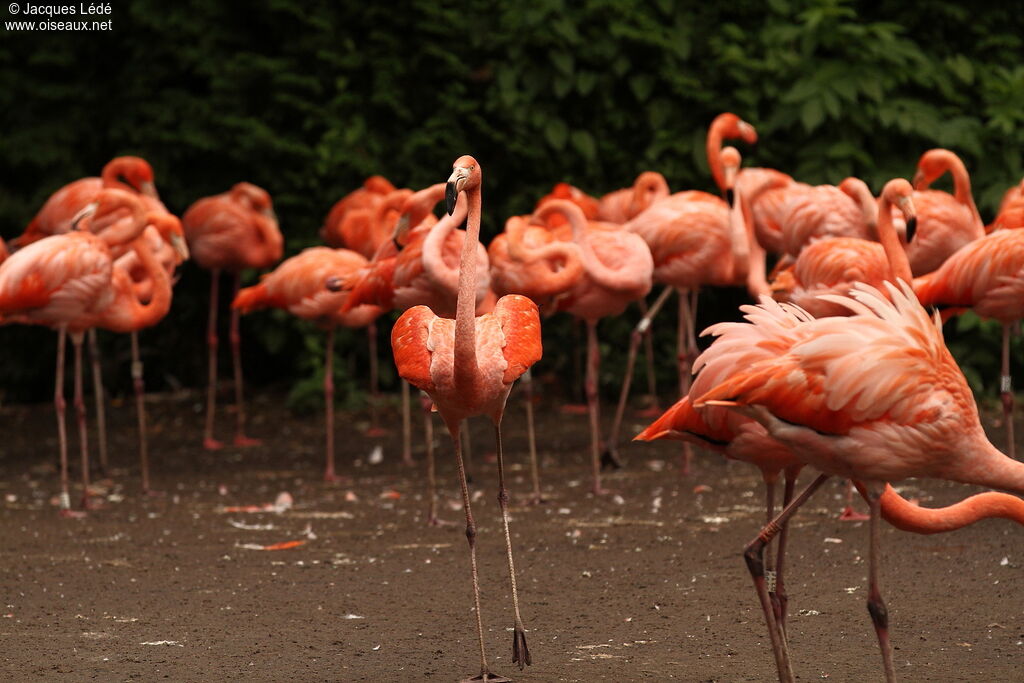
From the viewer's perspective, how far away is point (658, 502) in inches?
259

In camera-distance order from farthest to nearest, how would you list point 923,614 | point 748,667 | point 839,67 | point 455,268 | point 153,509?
point 839,67 < point 153,509 < point 455,268 < point 923,614 < point 748,667

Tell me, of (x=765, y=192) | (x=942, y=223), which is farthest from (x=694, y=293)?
(x=942, y=223)

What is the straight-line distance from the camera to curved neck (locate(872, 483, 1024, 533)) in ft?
12.0

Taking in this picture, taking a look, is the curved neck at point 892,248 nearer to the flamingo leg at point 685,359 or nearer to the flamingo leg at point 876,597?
the flamingo leg at point 685,359

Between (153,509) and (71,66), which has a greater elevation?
(71,66)

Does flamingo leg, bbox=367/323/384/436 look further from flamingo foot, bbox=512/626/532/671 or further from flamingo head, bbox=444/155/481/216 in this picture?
flamingo foot, bbox=512/626/532/671

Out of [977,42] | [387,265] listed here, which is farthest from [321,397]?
[977,42]

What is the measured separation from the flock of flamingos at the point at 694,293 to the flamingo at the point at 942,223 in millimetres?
11

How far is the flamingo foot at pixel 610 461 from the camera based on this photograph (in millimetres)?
7559

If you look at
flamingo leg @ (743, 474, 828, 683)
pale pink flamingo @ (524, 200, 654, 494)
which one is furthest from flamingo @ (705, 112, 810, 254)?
flamingo leg @ (743, 474, 828, 683)

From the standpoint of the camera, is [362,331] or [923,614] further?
[362,331]

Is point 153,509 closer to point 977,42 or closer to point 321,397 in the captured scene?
point 321,397

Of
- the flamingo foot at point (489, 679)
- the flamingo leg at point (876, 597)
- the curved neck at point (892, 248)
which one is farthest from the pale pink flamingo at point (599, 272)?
the flamingo leg at point (876, 597)

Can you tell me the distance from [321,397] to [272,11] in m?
2.91
